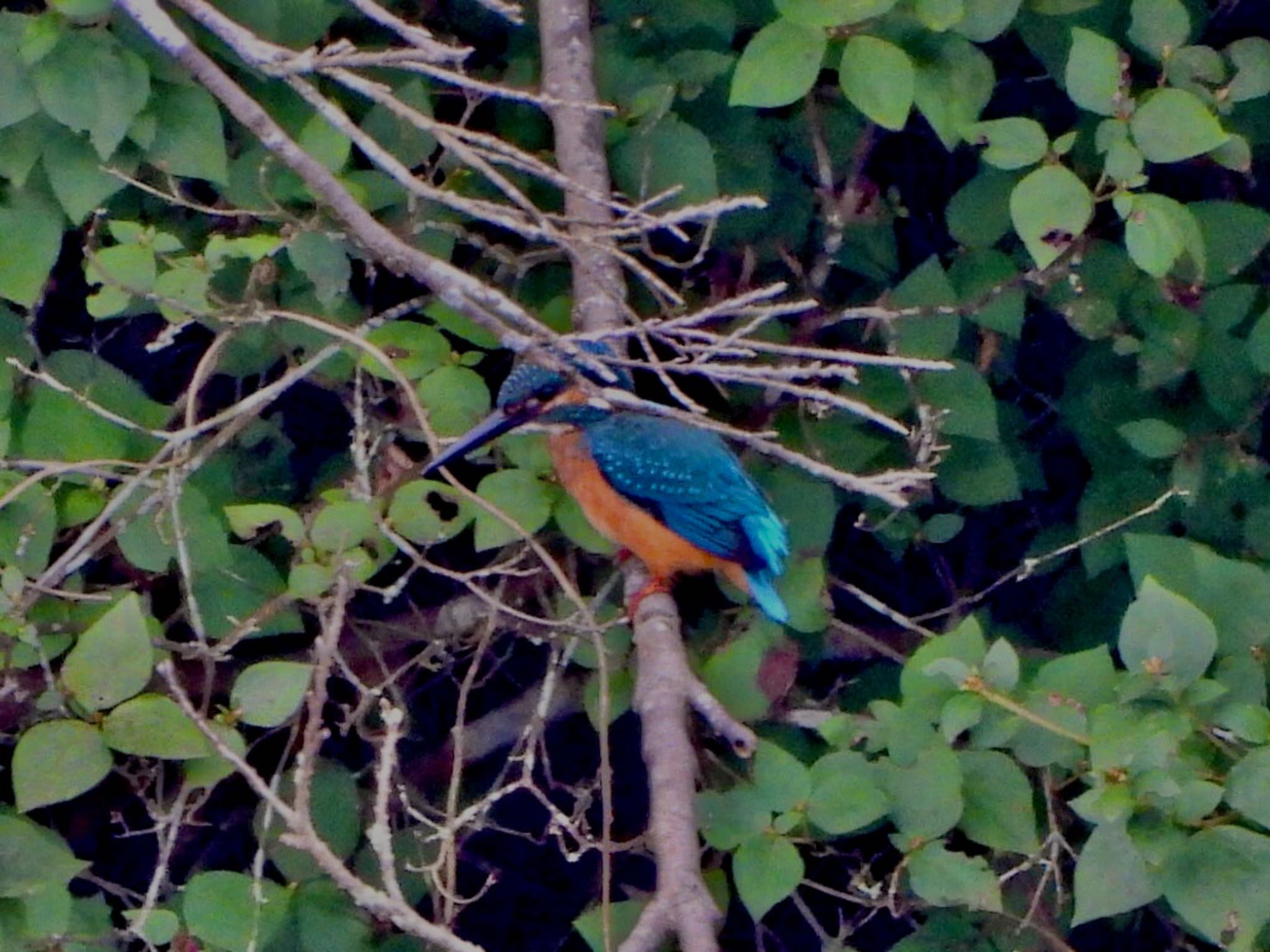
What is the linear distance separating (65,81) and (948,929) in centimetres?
142

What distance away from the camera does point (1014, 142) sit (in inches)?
78.4

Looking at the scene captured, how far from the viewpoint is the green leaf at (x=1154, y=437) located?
219 cm

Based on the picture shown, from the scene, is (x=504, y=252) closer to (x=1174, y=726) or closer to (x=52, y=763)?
(x=52, y=763)

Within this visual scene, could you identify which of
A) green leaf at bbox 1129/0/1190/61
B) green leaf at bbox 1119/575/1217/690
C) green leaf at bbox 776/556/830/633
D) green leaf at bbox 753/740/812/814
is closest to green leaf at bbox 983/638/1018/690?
green leaf at bbox 1119/575/1217/690

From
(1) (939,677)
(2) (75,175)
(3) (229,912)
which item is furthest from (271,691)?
(1) (939,677)

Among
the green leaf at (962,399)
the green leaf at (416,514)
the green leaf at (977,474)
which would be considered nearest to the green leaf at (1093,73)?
the green leaf at (962,399)

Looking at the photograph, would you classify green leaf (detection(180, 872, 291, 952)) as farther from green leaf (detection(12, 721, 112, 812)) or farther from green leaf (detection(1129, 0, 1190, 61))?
green leaf (detection(1129, 0, 1190, 61))

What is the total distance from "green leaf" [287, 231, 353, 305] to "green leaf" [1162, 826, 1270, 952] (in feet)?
3.76

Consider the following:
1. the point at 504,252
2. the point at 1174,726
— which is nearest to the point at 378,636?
the point at 504,252

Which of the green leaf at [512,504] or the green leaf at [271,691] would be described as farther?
the green leaf at [512,504]

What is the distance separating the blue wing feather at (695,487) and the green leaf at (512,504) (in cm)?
32

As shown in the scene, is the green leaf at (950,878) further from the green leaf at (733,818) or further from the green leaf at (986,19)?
the green leaf at (986,19)

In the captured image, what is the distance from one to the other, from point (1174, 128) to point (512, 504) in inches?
35.5

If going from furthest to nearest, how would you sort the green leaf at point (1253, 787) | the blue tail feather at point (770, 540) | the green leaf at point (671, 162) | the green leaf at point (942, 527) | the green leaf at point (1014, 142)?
the green leaf at point (942, 527) → the blue tail feather at point (770, 540) → the green leaf at point (671, 162) → the green leaf at point (1014, 142) → the green leaf at point (1253, 787)
